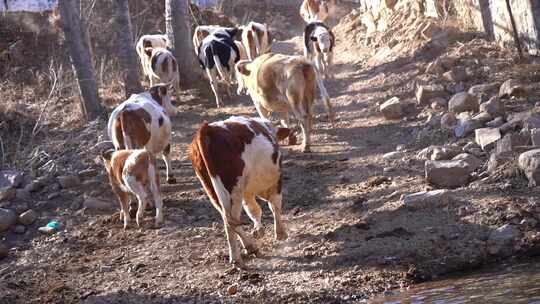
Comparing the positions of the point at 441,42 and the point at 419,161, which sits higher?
the point at 441,42

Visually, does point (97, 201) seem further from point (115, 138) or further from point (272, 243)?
point (272, 243)

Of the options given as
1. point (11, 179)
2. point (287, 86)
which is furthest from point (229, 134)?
point (11, 179)

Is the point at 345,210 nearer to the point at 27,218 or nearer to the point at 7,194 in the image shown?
the point at 27,218

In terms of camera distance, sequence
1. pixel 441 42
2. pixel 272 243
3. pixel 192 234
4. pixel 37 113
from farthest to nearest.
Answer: pixel 37 113 < pixel 441 42 < pixel 192 234 < pixel 272 243

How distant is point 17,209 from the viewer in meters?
12.7

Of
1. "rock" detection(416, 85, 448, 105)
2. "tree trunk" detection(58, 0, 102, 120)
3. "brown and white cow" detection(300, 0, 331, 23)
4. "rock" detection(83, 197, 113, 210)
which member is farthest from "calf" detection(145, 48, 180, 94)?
"brown and white cow" detection(300, 0, 331, 23)

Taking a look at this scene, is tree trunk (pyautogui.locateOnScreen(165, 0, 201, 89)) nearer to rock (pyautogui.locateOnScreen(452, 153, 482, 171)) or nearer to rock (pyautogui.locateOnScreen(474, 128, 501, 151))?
rock (pyautogui.locateOnScreen(474, 128, 501, 151))

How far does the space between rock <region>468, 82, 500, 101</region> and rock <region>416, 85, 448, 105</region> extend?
0.75 m

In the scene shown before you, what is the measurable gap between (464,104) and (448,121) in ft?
1.49

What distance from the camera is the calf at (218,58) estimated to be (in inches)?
755

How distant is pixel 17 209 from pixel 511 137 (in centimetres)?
663

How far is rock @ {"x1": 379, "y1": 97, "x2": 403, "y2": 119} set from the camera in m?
14.2

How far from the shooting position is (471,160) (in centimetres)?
1039

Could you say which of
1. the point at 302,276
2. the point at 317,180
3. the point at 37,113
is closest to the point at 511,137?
the point at 317,180
